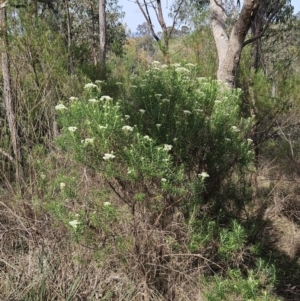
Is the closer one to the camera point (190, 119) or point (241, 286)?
point (241, 286)

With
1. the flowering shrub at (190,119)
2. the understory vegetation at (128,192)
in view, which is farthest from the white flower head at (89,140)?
the flowering shrub at (190,119)

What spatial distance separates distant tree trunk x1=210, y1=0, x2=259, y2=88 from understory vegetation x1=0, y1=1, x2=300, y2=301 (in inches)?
27.0

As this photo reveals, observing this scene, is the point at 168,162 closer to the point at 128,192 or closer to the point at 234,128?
the point at 128,192

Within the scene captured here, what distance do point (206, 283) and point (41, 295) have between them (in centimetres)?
160

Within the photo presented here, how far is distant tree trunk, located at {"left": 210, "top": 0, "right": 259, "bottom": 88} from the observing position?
474 cm

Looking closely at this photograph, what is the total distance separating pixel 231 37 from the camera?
16.9 ft

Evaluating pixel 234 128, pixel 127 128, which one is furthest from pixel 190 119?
pixel 127 128

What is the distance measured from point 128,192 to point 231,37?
8.06ft

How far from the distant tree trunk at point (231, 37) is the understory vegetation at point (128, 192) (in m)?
0.69

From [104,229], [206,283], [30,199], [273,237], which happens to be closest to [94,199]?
[104,229]

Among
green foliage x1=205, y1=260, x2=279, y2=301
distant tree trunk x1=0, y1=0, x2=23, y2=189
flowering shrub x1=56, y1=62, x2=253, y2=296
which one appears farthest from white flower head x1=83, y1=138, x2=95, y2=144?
green foliage x1=205, y1=260, x2=279, y2=301

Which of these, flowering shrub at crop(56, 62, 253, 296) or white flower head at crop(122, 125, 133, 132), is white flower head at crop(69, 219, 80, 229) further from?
white flower head at crop(122, 125, 133, 132)

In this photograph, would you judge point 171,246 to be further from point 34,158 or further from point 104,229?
point 34,158

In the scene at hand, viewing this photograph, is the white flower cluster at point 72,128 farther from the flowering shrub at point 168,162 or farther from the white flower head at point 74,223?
the white flower head at point 74,223
